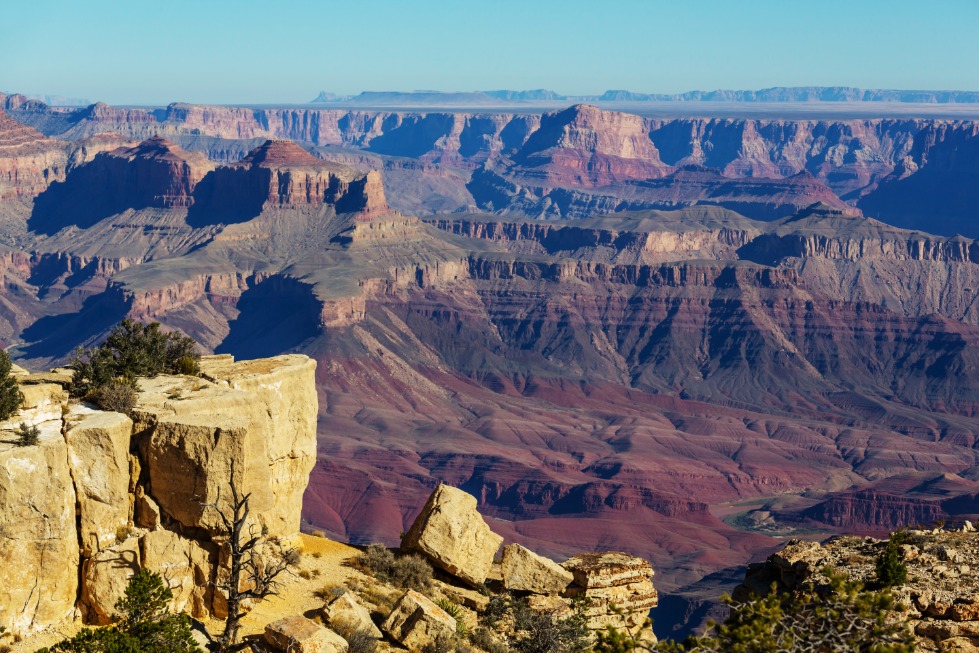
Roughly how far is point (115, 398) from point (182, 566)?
328 centimetres

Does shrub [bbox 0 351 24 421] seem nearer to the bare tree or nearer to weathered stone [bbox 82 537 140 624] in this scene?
weathered stone [bbox 82 537 140 624]

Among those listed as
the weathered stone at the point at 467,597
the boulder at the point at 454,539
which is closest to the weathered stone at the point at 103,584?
the weathered stone at the point at 467,597

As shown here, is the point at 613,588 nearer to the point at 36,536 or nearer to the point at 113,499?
the point at 113,499

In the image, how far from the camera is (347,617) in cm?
2289

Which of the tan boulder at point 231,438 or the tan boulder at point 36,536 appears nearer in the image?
the tan boulder at point 36,536

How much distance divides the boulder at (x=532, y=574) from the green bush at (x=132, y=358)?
26.5 feet

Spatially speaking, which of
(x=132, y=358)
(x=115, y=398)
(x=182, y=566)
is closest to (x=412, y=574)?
(x=182, y=566)

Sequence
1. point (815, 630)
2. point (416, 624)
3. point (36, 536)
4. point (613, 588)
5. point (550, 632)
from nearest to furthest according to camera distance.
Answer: point (815, 630) → point (36, 536) → point (416, 624) → point (550, 632) → point (613, 588)

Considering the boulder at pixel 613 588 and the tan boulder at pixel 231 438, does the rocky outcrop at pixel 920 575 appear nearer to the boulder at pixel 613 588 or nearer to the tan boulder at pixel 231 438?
the boulder at pixel 613 588

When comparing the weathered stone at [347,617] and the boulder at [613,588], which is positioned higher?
the weathered stone at [347,617]

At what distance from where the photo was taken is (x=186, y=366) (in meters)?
26.4

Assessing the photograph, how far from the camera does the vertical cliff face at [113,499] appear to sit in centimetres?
2003

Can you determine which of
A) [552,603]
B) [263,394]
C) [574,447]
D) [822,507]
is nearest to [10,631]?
[263,394]

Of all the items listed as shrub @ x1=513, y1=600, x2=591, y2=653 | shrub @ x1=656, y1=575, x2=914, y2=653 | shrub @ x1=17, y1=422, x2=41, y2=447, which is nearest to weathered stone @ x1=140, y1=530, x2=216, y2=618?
shrub @ x1=17, y1=422, x2=41, y2=447
